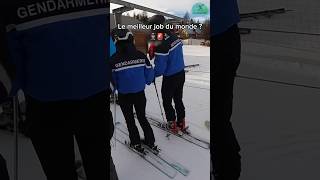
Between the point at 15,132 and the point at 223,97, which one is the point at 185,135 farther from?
the point at 15,132

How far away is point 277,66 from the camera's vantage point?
147 centimetres

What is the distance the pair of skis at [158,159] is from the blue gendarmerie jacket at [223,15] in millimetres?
503

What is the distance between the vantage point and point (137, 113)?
1432mm

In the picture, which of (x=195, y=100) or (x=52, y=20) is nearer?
(x=52, y=20)

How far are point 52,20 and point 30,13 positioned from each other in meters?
0.07

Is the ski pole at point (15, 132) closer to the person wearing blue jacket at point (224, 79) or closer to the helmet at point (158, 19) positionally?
the helmet at point (158, 19)

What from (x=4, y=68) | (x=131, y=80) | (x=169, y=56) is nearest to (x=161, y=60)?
(x=169, y=56)

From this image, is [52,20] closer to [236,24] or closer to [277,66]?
[236,24]

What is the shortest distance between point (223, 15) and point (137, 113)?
0.50 m

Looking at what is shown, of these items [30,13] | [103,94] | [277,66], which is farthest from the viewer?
[277,66]

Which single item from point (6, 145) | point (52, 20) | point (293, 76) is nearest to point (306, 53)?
point (293, 76)

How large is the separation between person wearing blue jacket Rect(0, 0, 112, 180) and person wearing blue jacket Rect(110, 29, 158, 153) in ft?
0.15

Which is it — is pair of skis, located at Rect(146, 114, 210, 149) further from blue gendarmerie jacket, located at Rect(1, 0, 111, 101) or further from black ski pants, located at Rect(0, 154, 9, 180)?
black ski pants, located at Rect(0, 154, 9, 180)

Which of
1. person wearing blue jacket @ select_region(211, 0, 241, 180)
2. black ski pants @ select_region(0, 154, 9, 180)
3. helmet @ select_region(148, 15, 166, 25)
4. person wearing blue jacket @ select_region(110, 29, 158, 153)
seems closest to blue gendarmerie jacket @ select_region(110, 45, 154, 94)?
person wearing blue jacket @ select_region(110, 29, 158, 153)
